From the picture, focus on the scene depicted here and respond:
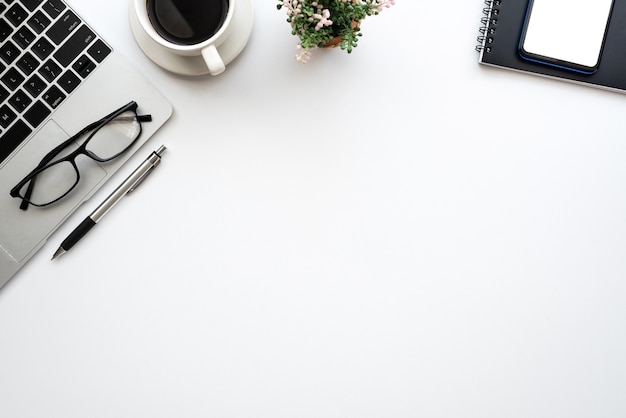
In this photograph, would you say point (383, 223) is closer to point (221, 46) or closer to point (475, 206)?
point (475, 206)

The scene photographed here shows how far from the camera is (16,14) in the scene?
0.74m

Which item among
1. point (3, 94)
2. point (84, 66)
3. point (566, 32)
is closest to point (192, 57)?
point (84, 66)

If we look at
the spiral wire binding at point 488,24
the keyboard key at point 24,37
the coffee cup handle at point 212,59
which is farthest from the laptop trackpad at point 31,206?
the spiral wire binding at point 488,24

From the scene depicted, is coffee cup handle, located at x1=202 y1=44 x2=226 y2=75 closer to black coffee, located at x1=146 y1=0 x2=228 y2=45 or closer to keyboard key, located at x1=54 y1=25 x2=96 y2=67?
black coffee, located at x1=146 y1=0 x2=228 y2=45

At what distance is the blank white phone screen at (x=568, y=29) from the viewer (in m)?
0.81

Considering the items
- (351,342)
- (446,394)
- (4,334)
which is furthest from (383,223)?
(4,334)

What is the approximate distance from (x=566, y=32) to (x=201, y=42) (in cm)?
54

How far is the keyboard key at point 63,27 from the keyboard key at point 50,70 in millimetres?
30

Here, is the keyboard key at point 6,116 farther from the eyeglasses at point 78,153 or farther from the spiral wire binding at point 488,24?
the spiral wire binding at point 488,24

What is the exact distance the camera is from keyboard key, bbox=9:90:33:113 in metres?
0.75

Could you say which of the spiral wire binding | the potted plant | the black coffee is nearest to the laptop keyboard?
the black coffee

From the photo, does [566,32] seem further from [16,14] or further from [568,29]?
[16,14]

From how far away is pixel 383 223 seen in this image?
2.77 ft

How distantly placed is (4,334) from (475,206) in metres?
0.74
